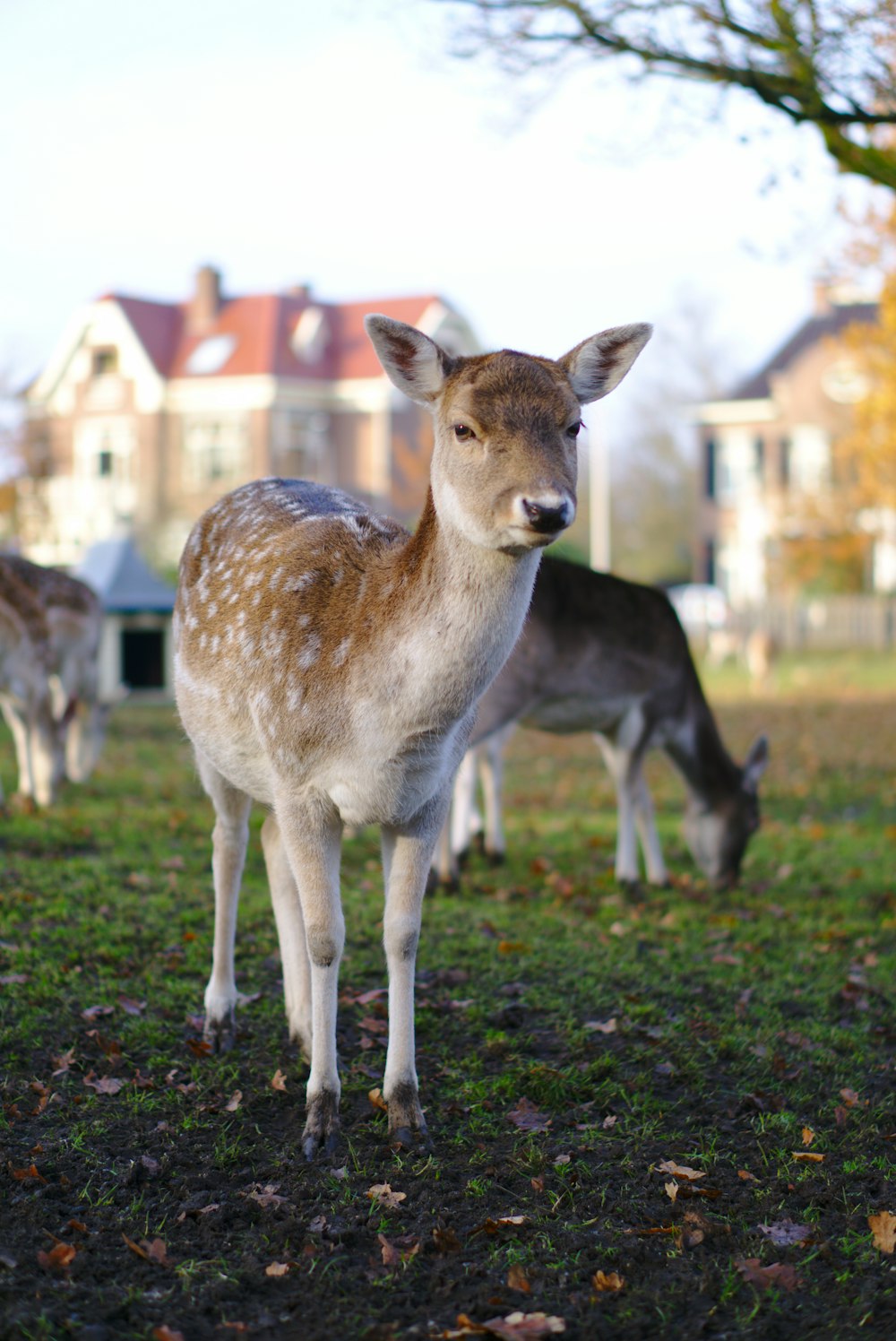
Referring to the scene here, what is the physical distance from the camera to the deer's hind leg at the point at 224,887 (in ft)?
17.4

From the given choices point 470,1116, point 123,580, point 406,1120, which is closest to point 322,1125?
point 406,1120

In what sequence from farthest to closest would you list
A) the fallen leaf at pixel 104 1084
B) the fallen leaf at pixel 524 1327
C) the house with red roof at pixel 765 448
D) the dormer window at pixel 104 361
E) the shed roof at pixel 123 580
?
the dormer window at pixel 104 361 < the house with red roof at pixel 765 448 < the shed roof at pixel 123 580 < the fallen leaf at pixel 104 1084 < the fallen leaf at pixel 524 1327

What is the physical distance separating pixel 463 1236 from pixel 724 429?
44958mm

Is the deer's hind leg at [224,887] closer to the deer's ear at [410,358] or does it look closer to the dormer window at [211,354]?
the deer's ear at [410,358]

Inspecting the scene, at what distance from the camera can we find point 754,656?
2502 centimetres

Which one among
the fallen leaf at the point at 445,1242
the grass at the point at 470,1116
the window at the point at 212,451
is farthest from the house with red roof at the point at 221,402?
the fallen leaf at the point at 445,1242

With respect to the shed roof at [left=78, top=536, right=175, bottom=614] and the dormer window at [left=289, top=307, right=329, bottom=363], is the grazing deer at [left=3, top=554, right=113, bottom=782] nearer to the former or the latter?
the shed roof at [left=78, top=536, right=175, bottom=614]

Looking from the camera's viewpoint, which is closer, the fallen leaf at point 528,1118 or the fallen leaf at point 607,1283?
the fallen leaf at point 607,1283

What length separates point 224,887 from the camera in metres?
5.40

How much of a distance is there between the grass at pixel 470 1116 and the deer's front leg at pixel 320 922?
15cm

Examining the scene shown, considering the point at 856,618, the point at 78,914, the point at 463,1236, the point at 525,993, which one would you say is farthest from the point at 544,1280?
the point at 856,618

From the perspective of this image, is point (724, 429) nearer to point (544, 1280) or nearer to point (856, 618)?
point (856, 618)

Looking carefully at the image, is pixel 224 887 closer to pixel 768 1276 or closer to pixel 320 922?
pixel 320 922

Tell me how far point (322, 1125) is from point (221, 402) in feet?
137
